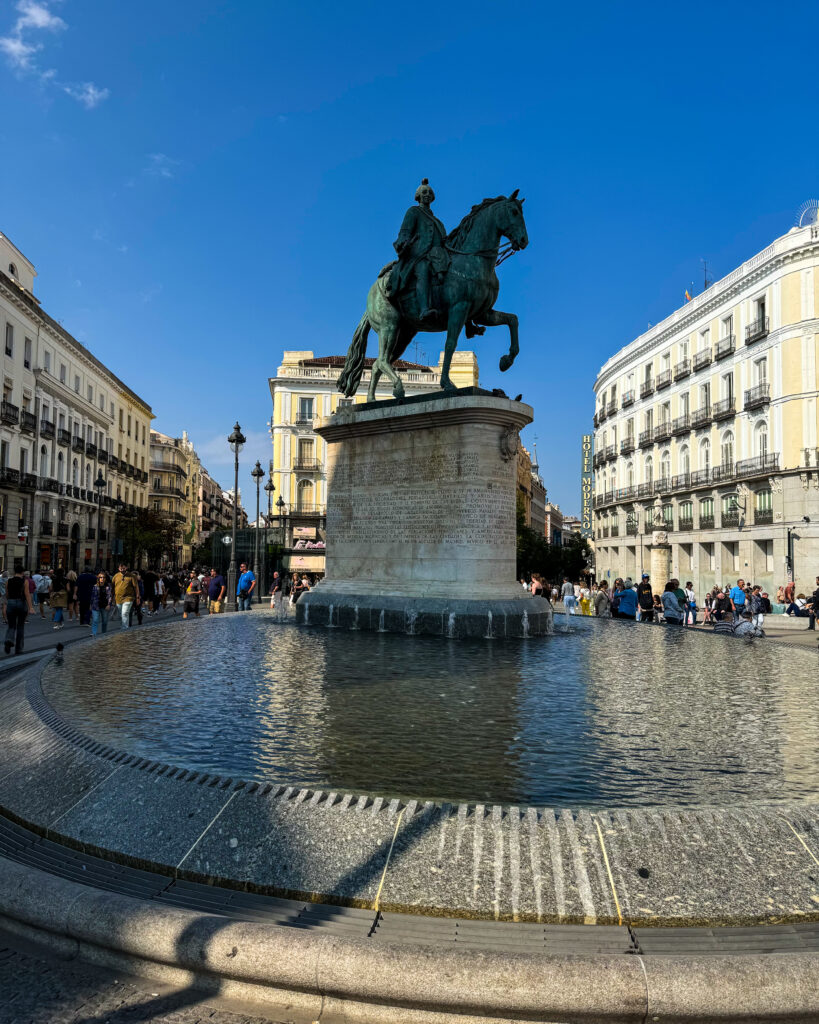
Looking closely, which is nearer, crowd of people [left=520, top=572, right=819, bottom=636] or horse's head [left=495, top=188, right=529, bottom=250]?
horse's head [left=495, top=188, right=529, bottom=250]

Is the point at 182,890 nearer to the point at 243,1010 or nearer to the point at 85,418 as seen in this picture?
the point at 243,1010

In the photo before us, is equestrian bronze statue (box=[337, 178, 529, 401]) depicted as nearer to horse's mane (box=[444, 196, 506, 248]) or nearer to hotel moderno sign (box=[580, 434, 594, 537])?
horse's mane (box=[444, 196, 506, 248])

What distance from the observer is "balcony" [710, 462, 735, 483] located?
152 ft

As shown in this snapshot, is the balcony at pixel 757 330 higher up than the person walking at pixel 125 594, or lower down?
higher up

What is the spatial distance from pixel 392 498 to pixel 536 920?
400 inches

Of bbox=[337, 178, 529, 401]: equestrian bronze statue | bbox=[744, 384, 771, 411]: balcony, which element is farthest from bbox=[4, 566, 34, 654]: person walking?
bbox=[744, 384, 771, 411]: balcony

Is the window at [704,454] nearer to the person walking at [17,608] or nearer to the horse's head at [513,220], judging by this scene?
the horse's head at [513,220]

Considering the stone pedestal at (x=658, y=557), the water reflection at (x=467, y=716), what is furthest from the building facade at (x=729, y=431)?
the water reflection at (x=467, y=716)

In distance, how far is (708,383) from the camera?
49.8 meters

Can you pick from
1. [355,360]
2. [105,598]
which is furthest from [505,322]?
[105,598]

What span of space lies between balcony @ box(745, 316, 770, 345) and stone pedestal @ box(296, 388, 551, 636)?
3663cm

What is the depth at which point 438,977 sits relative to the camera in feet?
8.64

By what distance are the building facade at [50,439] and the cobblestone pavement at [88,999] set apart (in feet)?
119

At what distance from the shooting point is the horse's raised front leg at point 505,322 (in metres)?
13.5
